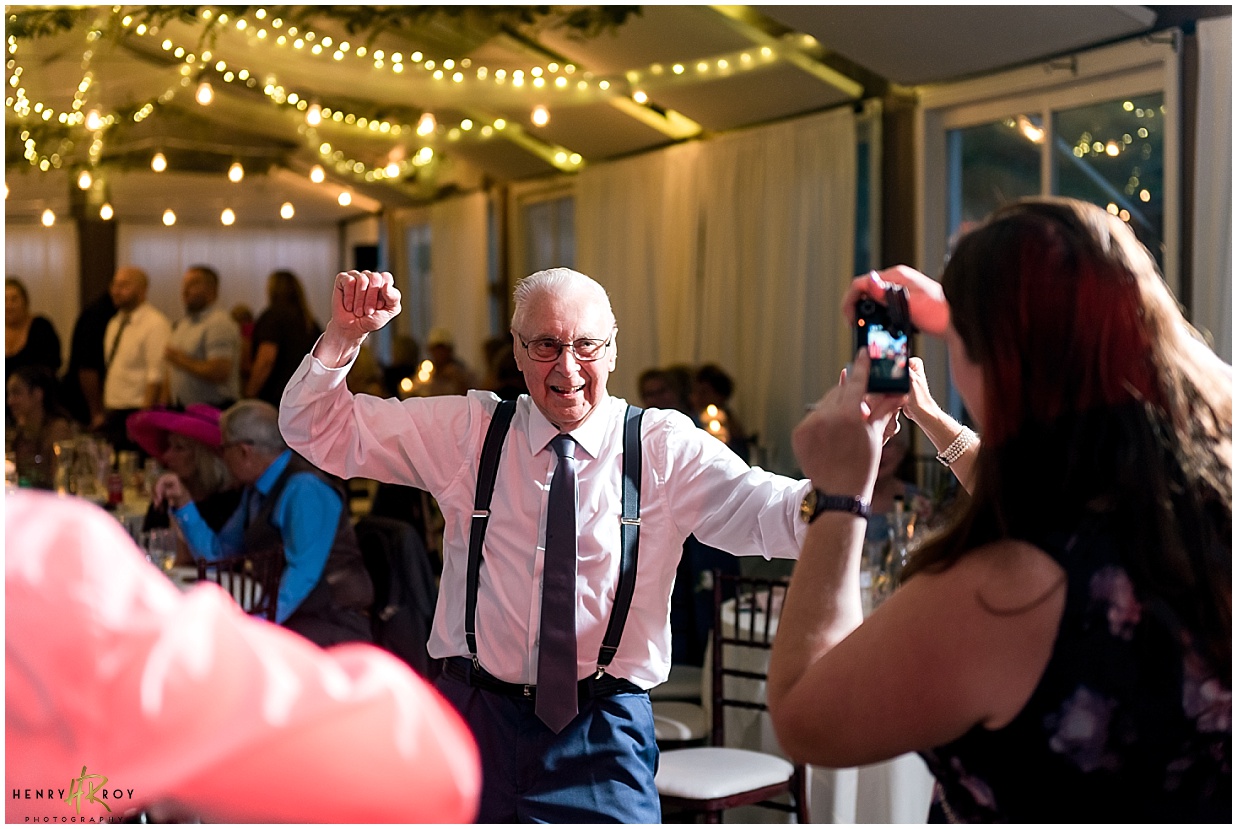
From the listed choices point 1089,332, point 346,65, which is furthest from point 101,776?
point 346,65

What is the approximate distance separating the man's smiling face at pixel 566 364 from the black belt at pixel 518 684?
1.53 ft

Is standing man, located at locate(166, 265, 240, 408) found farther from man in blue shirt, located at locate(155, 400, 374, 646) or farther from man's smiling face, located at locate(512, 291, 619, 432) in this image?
man's smiling face, located at locate(512, 291, 619, 432)

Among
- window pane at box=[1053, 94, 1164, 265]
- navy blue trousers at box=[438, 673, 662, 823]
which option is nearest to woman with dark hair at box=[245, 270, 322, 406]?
window pane at box=[1053, 94, 1164, 265]

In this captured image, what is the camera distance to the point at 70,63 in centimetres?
596

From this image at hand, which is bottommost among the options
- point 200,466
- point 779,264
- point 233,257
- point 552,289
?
point 200,466

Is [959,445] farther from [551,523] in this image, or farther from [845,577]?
[551,523]

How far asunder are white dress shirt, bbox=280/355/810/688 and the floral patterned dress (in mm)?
1021

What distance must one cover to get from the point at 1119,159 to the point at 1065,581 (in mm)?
5621

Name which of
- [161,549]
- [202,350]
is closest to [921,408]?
[161,549]

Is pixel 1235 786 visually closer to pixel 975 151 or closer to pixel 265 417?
pixel 265 417

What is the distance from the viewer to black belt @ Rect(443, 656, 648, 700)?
2.31 metres

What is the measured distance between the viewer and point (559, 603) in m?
2.31

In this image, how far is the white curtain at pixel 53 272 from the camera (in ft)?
48.4

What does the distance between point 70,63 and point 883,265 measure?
466cm
